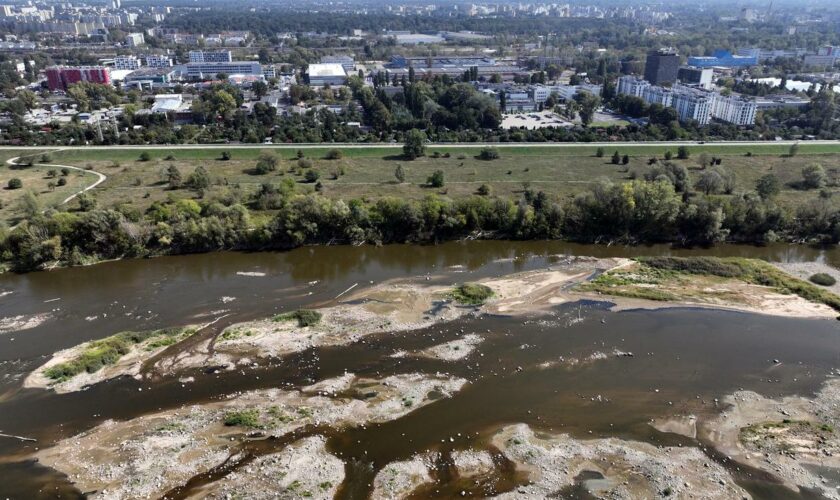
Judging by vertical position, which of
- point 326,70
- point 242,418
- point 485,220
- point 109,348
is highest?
point 326,70

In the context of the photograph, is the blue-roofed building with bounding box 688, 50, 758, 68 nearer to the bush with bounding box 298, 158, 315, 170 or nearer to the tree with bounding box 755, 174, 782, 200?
the tree with bounding box 755, 174, 782, 200

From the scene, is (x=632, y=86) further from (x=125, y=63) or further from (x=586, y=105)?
(x=125, y=63)

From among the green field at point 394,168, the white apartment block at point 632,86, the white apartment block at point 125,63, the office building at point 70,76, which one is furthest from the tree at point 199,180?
the white apartment block at point 125,63

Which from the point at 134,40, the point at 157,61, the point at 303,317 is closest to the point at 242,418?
the point at 303,317

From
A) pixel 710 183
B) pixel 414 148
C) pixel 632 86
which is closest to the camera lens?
pixel 710 183

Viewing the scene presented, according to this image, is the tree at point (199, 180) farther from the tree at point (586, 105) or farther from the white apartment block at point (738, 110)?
the white apartment block at point (738, 110)

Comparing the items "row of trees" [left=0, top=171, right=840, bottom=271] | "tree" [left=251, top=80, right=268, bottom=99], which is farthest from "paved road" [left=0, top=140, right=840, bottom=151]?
"tree" [left=251, top=80, right=268, bottom=99]

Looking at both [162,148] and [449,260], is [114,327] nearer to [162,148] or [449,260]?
[449,260]

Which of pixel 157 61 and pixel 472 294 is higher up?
pixel 157 61

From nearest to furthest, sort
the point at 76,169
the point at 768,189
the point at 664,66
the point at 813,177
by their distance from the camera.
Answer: the point at 768,189 → the point at 813,177 → the point at 76,169 → the point at 664,66
